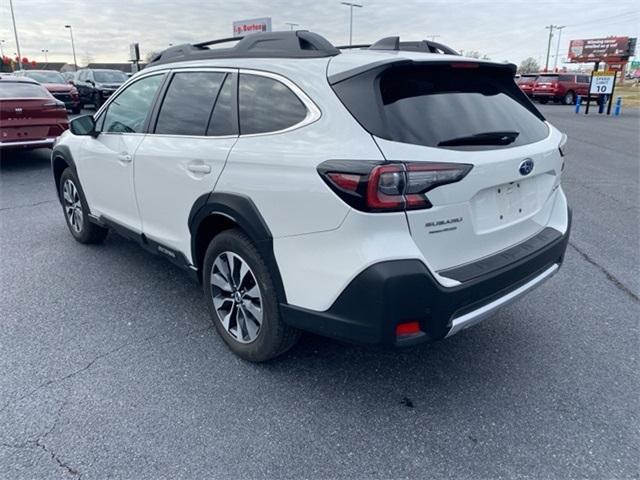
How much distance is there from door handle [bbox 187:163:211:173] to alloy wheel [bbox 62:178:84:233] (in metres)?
2.40

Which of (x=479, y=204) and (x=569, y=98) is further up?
(x=479, y=204)

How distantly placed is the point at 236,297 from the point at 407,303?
122 cm

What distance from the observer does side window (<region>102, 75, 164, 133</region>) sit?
12.5ft

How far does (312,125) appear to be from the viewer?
2.49 m

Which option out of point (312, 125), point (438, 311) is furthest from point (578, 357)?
point (312, 125)

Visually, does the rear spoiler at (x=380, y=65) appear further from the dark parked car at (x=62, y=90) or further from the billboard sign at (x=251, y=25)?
the billboard sign at (x=251, y=25)

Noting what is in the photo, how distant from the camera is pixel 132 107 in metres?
4.06

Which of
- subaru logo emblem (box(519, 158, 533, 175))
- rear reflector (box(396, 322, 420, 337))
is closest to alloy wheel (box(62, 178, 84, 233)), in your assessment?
rear reflector (box(396, 322, 420, 337))

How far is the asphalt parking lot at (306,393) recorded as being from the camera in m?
2.32

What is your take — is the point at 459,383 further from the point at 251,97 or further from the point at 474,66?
the point at 251,97

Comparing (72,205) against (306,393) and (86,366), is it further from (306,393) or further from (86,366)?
(306,393)

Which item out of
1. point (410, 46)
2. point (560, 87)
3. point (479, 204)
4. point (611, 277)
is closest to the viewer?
point (479, 204)

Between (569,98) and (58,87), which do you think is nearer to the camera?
(58,87)

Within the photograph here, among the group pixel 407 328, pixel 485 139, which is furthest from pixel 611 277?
pixel 407 328
